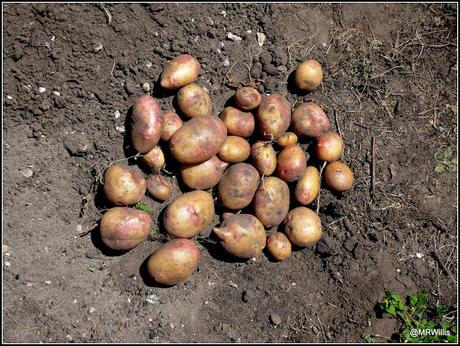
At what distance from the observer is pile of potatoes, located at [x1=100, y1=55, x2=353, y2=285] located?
3367mm

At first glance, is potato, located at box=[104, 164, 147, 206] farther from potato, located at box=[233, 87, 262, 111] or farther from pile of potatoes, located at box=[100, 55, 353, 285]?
potato, located at box=[233, 87, 262, 111]

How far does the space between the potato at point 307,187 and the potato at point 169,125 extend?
1.14m

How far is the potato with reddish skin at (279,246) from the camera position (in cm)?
360

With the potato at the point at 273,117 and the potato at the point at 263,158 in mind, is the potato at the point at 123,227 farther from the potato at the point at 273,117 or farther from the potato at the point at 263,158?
the potato at the point at 273,117

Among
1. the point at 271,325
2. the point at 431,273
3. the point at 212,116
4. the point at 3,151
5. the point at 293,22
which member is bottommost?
the point at 271,325

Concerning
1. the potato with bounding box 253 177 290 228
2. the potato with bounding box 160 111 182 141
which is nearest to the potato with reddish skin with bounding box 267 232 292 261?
the potato with bounding box 253 177 290 228

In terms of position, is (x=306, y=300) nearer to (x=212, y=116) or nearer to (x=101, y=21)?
(x=212, y=116)

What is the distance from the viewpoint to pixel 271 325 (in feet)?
11.9

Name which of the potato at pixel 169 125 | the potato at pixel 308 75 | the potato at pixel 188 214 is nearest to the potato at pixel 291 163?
the potato at pixel 308 75

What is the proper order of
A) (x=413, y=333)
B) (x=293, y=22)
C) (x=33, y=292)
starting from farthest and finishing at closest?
(x=293, y=22) < (x=413, y=333) < (x=33, y=292)

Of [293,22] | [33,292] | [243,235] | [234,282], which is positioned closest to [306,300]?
[234,282]

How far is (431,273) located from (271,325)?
4.89ft

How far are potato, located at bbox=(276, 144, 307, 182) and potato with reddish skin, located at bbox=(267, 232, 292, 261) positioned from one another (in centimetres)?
49

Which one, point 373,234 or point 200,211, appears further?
point 373,234
